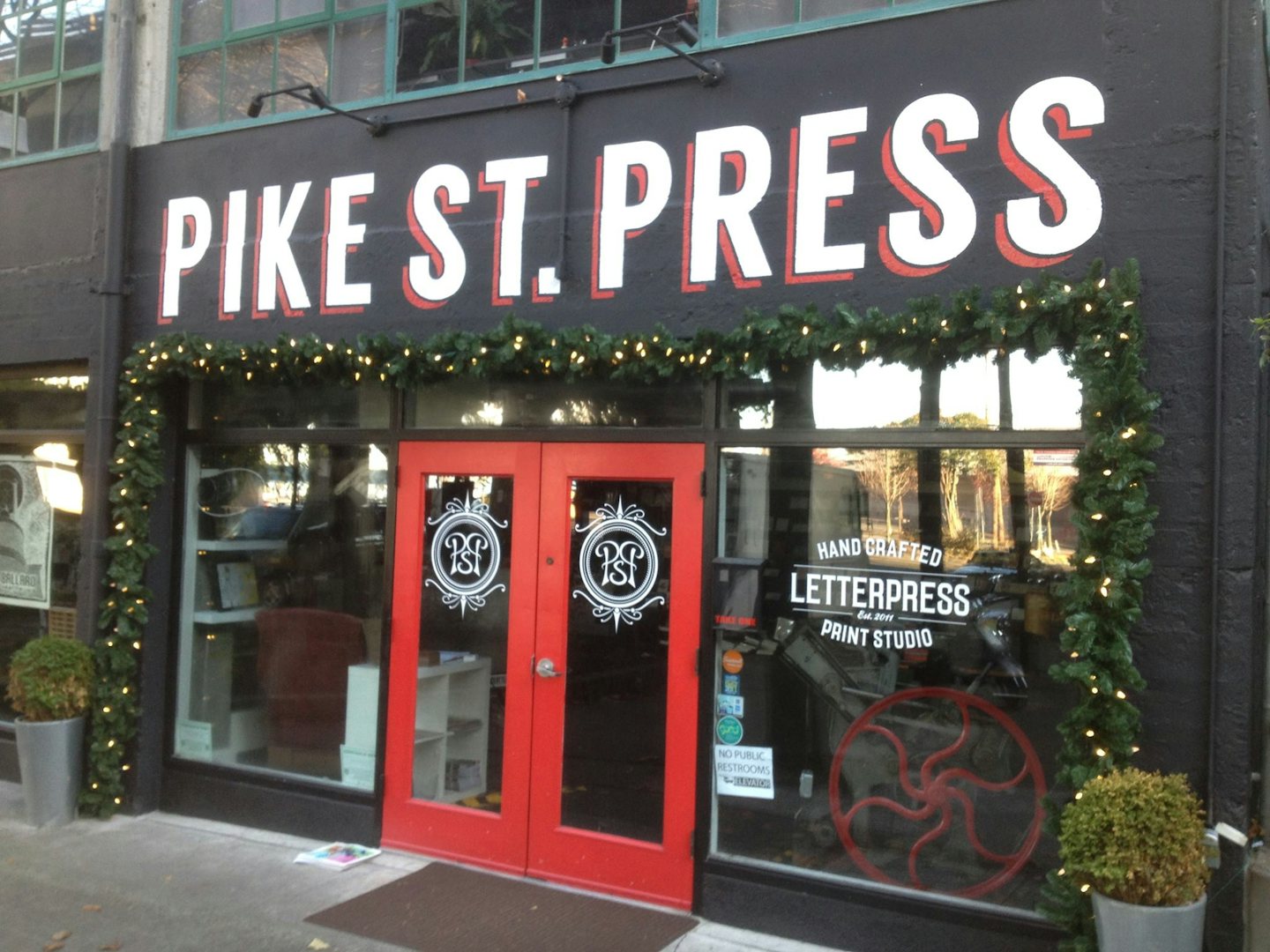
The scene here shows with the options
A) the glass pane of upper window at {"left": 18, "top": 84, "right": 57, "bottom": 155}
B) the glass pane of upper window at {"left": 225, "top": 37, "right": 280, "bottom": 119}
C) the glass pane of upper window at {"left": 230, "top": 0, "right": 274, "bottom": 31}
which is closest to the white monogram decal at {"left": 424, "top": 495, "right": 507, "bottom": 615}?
the glass pane of upper window at {"left": 225, "top": 37, "right": 280, "bottom": 119}

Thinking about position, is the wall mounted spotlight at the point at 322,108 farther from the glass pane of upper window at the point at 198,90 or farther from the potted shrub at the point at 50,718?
the potted shrub at the point at 50,718

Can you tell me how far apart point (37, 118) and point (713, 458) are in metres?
5.65

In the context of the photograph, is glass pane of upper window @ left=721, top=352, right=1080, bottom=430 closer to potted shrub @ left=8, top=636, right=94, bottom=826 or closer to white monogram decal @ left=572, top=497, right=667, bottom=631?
white monogram decal @ left=572, top=497, right=667, bottom=631

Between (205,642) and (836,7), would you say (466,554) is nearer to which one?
(205,642)

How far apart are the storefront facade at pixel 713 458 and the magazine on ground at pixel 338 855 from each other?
0.15 meters

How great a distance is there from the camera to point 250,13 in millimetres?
7527

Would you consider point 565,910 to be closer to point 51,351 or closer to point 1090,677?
point 1090,677

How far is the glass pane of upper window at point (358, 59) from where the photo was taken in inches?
277

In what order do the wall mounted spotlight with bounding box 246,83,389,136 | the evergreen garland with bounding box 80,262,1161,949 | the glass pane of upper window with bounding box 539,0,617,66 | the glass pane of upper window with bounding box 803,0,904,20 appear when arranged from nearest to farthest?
the evergreen garland with bounding box 80,262,1161,949
the glass pane of upper window with bounding box 803,0,904,20
the glass pane of upper window with bounding box 539,0,617,66
the wall mounted spotlight with bounding box 246,83,389,136

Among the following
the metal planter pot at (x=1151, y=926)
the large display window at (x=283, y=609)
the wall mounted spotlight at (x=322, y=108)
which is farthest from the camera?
the large display window at (x=283, y=609)

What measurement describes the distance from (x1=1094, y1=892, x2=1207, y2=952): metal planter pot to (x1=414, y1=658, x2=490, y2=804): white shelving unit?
10.9ft

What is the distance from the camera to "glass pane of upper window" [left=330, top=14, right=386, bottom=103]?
7.02 metres

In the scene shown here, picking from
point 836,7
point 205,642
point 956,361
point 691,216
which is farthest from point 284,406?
point 956,361

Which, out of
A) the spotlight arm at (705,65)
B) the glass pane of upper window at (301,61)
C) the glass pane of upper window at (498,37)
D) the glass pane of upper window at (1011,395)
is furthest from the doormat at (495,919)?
the glass pane of upper window at (301,61)
